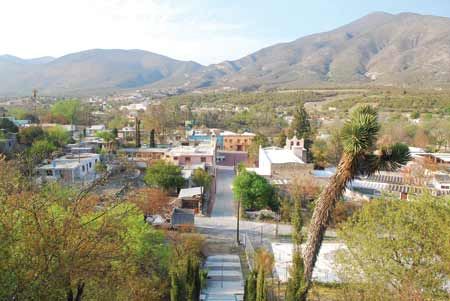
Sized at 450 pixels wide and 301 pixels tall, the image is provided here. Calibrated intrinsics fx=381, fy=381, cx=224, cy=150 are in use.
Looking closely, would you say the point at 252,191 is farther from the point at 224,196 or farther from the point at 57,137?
the point at 57,137

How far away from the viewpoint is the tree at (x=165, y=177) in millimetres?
27047

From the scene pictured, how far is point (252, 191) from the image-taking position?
24.3 metres

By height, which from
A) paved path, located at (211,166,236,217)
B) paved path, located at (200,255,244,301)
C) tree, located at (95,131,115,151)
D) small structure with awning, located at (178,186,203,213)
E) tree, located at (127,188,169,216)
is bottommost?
paved path, located at (211,166,236,217)

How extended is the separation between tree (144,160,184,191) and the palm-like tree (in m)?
18.9

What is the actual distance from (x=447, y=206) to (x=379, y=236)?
2004mm

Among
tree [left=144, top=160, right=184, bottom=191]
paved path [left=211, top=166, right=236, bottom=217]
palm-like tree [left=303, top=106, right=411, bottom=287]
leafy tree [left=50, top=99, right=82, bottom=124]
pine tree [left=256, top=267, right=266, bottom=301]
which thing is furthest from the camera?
leafy tree [left=50, top=99, right=82, bottom=124]

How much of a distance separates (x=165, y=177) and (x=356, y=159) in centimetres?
1988

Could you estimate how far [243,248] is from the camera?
19.5 meters

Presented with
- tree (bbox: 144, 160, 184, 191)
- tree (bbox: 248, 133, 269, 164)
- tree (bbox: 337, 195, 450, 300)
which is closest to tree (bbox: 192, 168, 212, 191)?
tree (bbox: 144, 160, 184, 191)

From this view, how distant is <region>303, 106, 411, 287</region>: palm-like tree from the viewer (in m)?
8.30

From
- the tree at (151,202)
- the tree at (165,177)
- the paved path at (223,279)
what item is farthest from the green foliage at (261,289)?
the tree at (165,177)

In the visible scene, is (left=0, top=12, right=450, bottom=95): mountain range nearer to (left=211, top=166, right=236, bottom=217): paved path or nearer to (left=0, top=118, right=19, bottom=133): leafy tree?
(left=211, top=166, right=236, bottom=217): paved path

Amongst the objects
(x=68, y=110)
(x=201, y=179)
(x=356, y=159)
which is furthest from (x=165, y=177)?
(x=68, y=110)

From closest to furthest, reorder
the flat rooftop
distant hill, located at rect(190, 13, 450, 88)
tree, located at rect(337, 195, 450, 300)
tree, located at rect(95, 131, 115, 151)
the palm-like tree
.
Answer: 1. the palm-like tree
2. tree, located at rect(337, 195, 450, 300)
3. the flat rooftop
4. tree, located at rect(95, 131, 115, 151)
5. distant hill, located at rect(190, 13, 450, 88)
